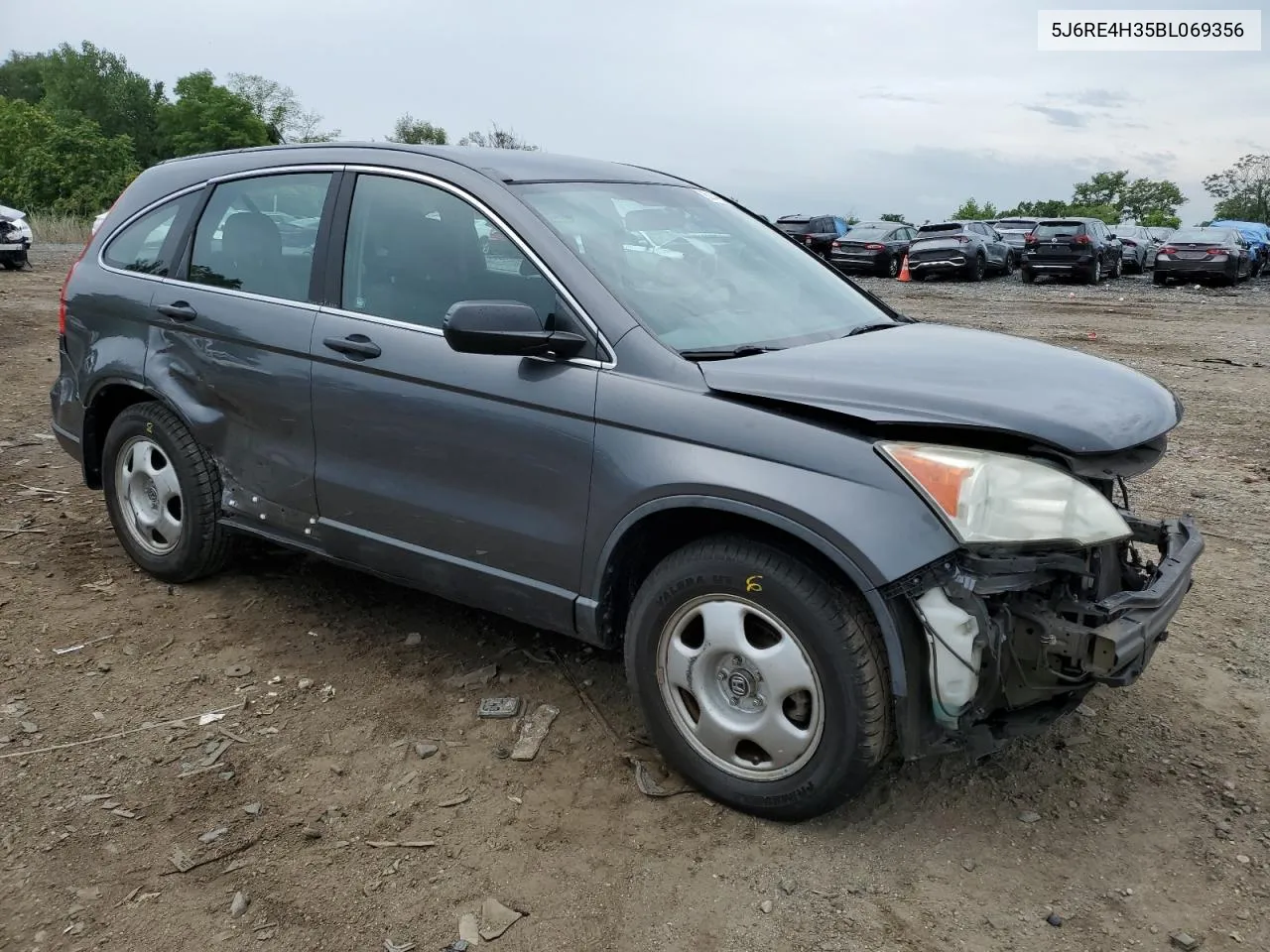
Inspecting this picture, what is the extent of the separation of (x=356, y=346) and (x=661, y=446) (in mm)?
1261

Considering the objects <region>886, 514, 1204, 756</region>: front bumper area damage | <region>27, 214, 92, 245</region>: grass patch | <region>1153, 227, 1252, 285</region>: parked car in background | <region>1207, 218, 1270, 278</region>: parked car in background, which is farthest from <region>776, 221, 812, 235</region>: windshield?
<region>886, 514, 1204, 756</region>: front bumper area damage

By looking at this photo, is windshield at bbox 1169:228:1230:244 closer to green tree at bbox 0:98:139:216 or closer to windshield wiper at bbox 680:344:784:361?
windshield wiper at bbox 680:344:784:361

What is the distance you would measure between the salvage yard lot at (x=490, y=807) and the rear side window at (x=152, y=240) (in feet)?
4.50

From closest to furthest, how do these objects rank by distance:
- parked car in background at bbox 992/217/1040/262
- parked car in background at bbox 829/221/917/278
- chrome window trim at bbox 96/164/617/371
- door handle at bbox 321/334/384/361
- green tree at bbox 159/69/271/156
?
chrome window trim at bbox 96/164/617/371, door handle at bbox 321/334/384/361, parked car in background at bbox 829/221/917/278, parked car in background at bbox 992/217/1040/262, green tree at bbox 159/69/271/156

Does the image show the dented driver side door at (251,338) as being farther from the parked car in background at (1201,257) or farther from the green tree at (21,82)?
the green tree at (21,82)

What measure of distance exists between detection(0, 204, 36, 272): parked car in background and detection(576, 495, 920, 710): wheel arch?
20.3m

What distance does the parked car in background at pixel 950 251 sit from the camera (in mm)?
26703

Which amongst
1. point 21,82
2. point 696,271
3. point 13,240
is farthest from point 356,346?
point 21,82

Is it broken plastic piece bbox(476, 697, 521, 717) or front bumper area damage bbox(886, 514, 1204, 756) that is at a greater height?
front bumper area damage bbox(886, 514, 1204, 756)

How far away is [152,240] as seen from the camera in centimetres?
454

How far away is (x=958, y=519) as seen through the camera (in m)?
2.61

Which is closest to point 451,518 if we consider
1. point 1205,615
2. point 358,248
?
point 358,248

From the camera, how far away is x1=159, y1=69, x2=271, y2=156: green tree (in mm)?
76188

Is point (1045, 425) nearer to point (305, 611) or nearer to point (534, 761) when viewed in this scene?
point (534, 761)
